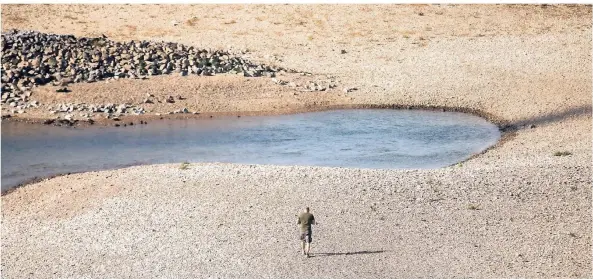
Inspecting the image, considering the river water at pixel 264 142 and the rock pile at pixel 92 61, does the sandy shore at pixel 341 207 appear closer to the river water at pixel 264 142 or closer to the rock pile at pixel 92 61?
the rock pile at pixel 92 61

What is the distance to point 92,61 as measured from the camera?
37.0m

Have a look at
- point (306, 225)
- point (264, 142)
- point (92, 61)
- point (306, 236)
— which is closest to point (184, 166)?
point (264, 142)

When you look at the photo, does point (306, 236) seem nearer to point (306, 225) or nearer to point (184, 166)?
point (306, 225)

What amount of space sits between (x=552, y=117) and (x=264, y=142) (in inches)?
436

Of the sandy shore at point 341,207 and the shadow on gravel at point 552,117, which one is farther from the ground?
the sandy shore at point 341,207

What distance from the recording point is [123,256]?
61.0ft

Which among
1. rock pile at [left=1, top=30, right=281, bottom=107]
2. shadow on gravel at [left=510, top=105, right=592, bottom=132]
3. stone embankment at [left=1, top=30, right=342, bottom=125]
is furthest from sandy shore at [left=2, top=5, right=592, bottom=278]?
rock pile at [left=1, top=30, right=281, bottom=107]

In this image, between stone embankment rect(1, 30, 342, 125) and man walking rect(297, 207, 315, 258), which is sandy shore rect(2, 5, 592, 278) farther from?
stone embankment rect(1, 30, 342, 125)

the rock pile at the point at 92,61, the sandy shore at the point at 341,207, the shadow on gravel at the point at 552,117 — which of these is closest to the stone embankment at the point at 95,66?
the rock pile at the point at 92,61

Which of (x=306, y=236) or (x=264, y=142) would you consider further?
(x=264, y=142)

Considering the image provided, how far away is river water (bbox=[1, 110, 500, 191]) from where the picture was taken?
1072 inches

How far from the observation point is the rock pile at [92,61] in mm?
35281

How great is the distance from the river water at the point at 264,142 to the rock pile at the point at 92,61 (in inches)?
168

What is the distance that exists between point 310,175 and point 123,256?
6.65 m
